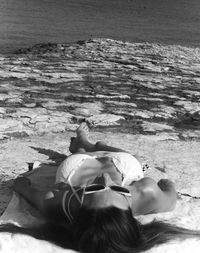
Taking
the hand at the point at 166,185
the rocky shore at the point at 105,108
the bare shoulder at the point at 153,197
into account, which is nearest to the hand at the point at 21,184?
the rocky shore at the point at 105,108

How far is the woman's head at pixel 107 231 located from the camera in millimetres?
2947

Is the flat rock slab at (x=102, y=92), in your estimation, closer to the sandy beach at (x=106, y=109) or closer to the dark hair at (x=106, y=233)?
the sandy beach at (x=106, y=109)

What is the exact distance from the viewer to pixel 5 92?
23.6ft

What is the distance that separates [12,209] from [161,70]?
6254 millimetres

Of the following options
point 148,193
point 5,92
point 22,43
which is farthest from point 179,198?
point 22,43

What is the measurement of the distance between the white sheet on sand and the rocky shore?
163 millimetres

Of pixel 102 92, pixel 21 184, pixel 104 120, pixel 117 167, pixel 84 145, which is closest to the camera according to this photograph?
pixel 117 167

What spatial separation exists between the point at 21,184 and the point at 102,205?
1158 millimetres

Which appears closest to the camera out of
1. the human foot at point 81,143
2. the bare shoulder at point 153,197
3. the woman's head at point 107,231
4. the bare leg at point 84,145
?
the woman's head at point 107,231

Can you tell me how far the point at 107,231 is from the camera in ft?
9.60

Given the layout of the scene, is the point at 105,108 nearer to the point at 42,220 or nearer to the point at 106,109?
the point at 106,109

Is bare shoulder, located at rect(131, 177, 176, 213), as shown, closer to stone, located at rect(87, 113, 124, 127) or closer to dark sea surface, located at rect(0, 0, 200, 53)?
stone, located at rect(87, 113, 124, 127)

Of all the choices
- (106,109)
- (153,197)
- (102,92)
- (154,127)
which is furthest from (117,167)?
(102,92)

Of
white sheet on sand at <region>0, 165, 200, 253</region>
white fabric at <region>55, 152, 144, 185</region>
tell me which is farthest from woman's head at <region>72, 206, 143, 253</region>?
white fabric at <region>55, 152, 144, 185</region>
